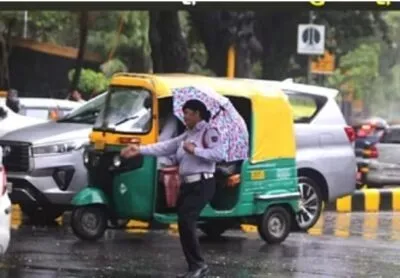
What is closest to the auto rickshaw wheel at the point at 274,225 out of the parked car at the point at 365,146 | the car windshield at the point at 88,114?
the car windshield at the point at 88,114

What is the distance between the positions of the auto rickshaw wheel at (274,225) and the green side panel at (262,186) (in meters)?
0.11

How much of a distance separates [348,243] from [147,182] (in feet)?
8.80

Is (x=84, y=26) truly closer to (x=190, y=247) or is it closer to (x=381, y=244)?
(x=381, y=244)

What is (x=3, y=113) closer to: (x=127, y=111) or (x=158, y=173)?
(x=127, y=111)

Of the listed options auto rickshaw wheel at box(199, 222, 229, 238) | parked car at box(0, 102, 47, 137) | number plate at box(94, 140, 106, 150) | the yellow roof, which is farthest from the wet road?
parked car at box(0, 102, 47, 137)

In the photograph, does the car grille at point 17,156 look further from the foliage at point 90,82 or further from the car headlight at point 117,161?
the foliage at point 90,82

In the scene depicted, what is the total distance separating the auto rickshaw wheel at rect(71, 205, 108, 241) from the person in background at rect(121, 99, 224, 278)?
2387mm

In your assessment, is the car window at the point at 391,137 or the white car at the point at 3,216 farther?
the car window at the point at 391,137

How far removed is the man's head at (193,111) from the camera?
1008 cm

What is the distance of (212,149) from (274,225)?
3.10 m

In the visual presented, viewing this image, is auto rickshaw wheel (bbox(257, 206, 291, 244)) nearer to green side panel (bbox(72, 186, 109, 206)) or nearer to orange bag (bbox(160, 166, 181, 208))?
orange bag (bbox(160, 166, 181, 208))

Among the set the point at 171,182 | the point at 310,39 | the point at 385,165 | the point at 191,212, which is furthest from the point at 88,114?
the point at 310,39

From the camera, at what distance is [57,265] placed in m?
10.9

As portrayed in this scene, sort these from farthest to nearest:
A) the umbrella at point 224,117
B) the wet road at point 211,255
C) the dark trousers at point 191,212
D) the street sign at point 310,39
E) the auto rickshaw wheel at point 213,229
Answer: the street sign at point 310,39, the auto rickshaw wheel at point 213,229, the wet road at point 211,255, the umbrella at point 224,117, the dark trousers at point 191,212
